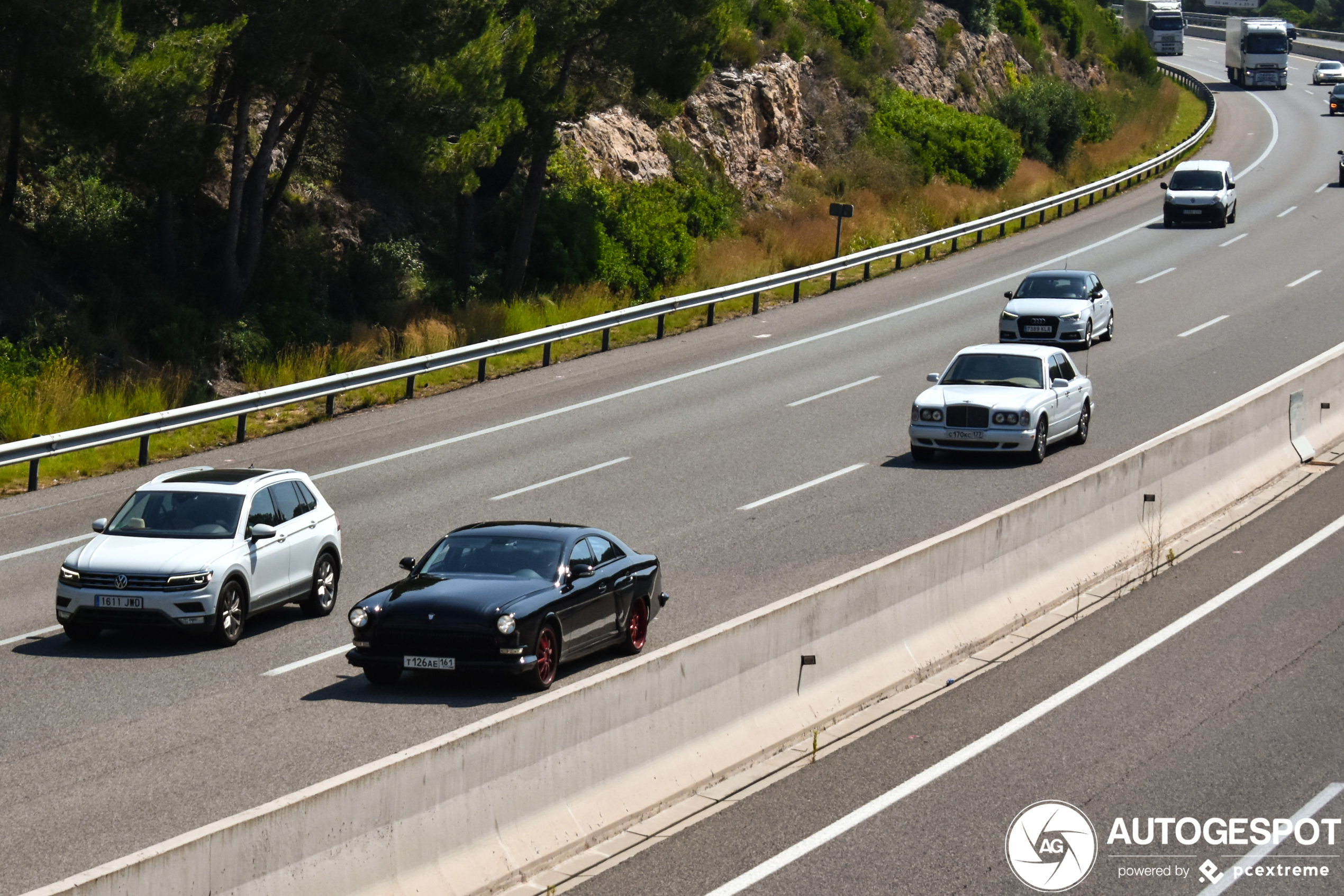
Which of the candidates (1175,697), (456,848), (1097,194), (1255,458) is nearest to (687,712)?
(456,848)

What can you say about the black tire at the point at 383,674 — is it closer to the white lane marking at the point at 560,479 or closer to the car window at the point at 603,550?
the car window at the point at 603,550

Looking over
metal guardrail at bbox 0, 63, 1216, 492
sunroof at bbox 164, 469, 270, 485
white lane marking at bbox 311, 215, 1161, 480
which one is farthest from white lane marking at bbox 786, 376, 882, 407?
sunroof at bbox 164, 469, 270, 485

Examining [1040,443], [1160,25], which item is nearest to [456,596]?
[1040,443]

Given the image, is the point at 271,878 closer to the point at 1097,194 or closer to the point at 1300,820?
the point at 1300,820

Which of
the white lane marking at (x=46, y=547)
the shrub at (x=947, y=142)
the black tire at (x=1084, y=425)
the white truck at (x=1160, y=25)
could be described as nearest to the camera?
the white lane marking at (x=46, y=547)

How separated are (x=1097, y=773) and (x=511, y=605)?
189 inches

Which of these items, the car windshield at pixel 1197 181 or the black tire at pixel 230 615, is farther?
the car windshield at pixel 1197 181

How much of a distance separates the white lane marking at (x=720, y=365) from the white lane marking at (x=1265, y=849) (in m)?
14.9

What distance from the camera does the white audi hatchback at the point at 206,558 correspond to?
14.6 m

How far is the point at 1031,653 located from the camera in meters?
14.2

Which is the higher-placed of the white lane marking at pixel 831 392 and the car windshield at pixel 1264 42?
the car windshield at pixel 1264 42

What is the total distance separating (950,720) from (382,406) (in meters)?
17.0

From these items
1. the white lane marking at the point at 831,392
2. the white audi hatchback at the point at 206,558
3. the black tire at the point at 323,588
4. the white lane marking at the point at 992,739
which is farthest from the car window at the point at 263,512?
the white lane marking at the point at 831,392

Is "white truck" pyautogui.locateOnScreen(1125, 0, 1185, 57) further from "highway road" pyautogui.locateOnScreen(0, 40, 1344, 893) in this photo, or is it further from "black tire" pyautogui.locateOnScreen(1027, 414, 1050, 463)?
"black tire" pyautogui.locateOnScreen(1027, 414, 1050, 463)
